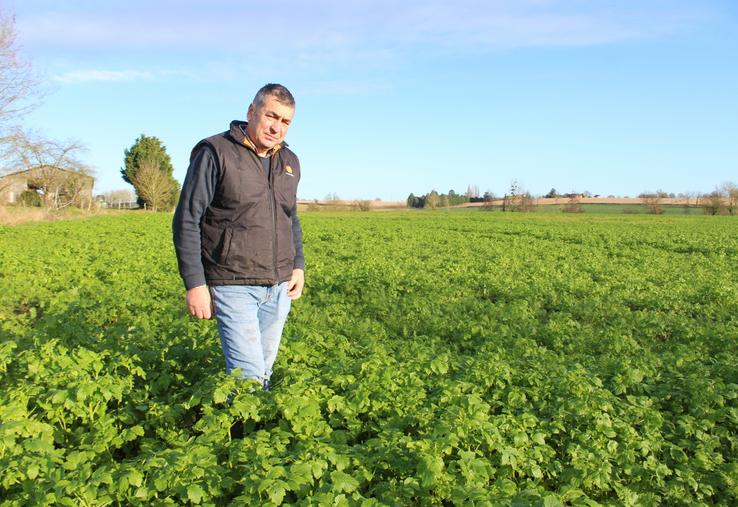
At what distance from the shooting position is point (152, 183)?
64375 millimetres

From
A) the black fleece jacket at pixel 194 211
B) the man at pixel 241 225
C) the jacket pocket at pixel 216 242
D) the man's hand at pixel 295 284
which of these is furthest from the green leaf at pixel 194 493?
the man's hand at pixel 295 284

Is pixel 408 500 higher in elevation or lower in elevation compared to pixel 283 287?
lower

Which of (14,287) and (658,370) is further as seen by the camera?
(14,287)

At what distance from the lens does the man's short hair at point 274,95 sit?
377 centimetres

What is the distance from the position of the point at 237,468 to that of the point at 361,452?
773 millimetres

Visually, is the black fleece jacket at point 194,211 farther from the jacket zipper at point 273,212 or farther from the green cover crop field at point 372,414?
the green cover crop field at point 372,414

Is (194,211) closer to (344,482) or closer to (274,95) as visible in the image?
(274,95)

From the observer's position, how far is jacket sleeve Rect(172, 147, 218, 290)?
3.75 m

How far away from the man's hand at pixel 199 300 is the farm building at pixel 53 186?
47.3 meters

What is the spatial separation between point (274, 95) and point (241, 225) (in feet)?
3.03

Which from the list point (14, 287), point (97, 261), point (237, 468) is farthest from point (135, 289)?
point (237, 468)

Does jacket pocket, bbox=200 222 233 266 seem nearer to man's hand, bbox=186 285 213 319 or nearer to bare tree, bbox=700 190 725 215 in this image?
man's hand, bbox=186 285 213 319

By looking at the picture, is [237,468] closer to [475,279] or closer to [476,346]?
[476,346]

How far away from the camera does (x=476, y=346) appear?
7758 millimetres
